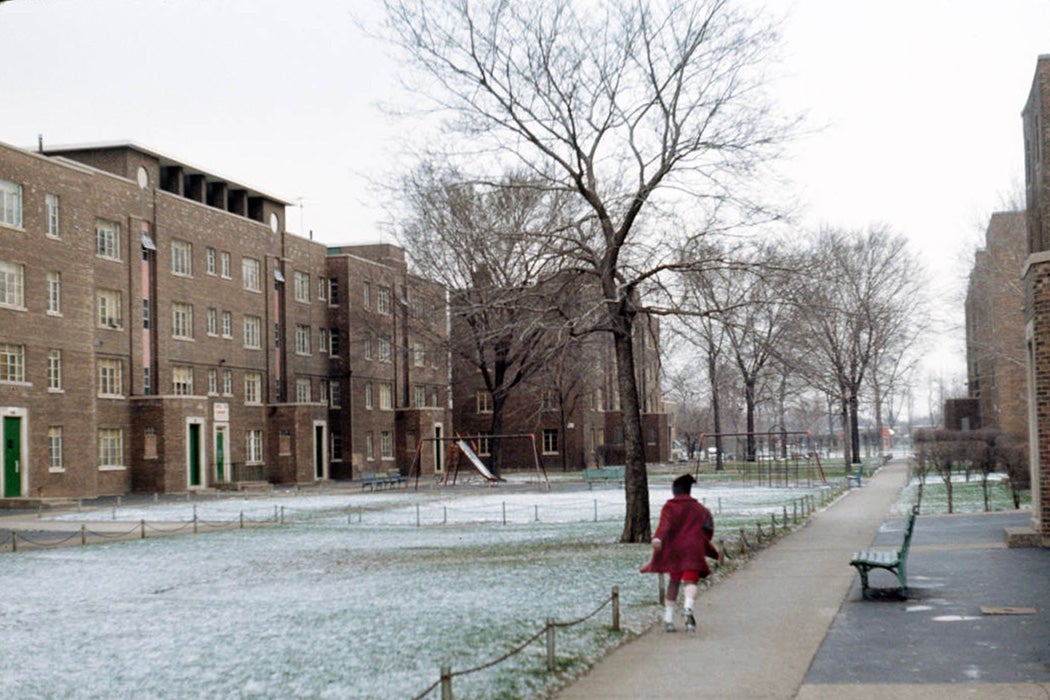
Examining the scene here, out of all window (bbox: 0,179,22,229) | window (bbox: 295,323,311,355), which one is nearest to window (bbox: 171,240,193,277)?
window (bbox: 295,323,311,355)

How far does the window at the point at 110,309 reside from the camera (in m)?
48.4

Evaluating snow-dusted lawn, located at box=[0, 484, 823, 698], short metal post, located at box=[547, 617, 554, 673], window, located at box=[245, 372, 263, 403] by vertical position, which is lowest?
snow-dusted lawn, located at box=[0, 484, 823, 698]

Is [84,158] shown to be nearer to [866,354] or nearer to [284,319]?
[284,319]

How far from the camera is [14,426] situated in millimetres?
41844

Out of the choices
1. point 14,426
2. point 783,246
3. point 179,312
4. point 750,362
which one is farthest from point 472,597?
point 750,362

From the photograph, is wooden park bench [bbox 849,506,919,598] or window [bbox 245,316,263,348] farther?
window [bbox 245,316,263,348]

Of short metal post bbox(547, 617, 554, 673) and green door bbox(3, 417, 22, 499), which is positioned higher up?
green door bbox(3, 417, 22, 499)

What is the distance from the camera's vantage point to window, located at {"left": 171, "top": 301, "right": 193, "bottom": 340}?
5288 cm

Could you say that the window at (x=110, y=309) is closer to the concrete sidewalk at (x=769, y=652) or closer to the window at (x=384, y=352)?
the window at (x=384, y=352)

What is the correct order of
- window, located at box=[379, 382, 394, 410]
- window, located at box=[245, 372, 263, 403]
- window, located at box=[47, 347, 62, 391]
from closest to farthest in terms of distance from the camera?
window, located at box=[47, 347, 62, 391], window, located at box=[245, 372, 263, 403], window, located at box=[379, 382, 394, 410]

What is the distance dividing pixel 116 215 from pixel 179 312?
6012 mm

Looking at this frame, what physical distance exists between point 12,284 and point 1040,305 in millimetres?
33420

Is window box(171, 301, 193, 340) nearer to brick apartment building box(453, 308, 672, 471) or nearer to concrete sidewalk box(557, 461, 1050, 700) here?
brick apartment building box(453, 308, 672, 471)

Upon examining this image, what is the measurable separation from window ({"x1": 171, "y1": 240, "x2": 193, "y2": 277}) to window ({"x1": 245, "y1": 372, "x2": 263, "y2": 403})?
707 cm
